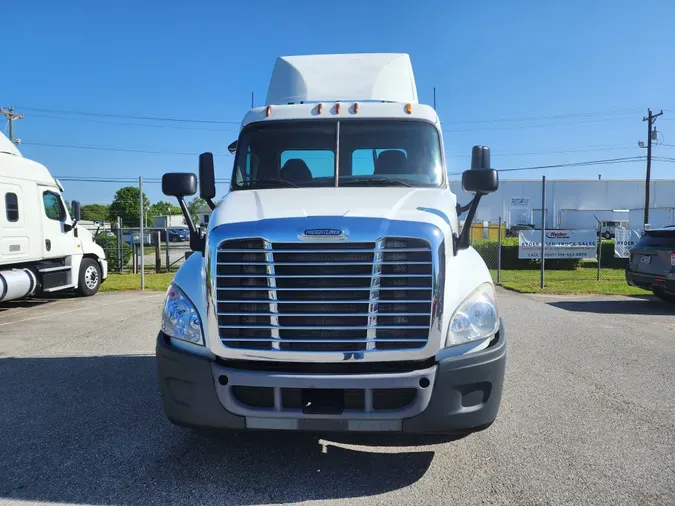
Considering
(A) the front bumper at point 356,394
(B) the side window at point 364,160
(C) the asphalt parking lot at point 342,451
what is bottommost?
(C) the asphalt parking lot at point 342,451

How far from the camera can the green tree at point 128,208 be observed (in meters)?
55.5

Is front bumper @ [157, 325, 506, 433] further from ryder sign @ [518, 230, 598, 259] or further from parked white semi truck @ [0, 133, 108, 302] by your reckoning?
ryder sign @ [518, 230, 598, 259]

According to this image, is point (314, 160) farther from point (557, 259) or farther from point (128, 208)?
point (128, 208)

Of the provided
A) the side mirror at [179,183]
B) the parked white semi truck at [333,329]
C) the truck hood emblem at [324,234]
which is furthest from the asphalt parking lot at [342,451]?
the side mirror at [179,183]

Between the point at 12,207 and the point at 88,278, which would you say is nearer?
the point at 12,207

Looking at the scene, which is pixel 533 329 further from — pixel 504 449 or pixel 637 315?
pixel 504 449

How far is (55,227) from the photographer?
11750mm

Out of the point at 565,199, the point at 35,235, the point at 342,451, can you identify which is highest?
the point at 565,199

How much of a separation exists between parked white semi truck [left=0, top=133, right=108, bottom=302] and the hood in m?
8.18

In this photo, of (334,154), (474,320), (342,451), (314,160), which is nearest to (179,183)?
(314,160)

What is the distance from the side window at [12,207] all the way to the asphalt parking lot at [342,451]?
17.3ft

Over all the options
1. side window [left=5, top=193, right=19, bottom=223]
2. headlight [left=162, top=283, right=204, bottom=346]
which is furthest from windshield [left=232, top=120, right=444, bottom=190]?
side window [left=5, top=193, right=19, bottom=223]

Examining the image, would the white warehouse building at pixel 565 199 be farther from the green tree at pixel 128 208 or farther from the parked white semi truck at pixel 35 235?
the parked white semi truck at pixel 35 235

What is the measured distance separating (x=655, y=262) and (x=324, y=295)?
962cm
